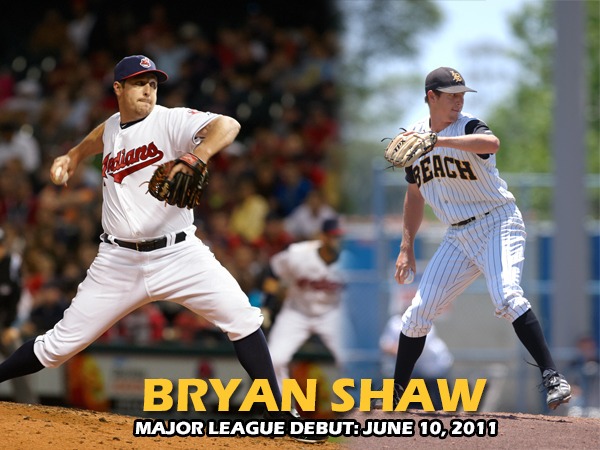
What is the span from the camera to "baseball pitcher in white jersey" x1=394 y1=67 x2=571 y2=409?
184 inches

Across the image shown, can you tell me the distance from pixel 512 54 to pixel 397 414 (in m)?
25.5

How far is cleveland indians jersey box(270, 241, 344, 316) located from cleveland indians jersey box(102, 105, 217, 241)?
12.1 feet

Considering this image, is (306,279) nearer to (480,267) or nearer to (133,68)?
(480,267)

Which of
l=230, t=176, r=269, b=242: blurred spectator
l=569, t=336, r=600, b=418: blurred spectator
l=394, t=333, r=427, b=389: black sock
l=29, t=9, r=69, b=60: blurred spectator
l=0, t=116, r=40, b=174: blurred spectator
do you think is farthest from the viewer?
l=29, t=9, r=69, b=60: blurred spectator

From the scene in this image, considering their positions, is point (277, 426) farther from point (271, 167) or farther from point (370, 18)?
point (370, 18)

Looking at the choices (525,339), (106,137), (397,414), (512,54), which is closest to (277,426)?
(397,414)

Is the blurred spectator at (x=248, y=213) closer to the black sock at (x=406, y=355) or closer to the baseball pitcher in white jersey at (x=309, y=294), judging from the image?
the baseball pitcher in white jersey at (x=309, y=294)

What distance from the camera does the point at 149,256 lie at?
454cm

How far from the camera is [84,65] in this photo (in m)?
12.6

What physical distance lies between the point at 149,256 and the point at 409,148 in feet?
4.10

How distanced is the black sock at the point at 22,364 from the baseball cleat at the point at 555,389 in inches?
91.7

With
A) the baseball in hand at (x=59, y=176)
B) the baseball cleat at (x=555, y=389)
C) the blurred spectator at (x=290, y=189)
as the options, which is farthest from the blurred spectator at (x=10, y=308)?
the baseball cleat at (x=555, y=389)

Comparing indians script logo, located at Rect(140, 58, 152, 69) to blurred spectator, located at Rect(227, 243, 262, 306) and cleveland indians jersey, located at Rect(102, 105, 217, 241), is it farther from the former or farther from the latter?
blurred spectator, located at Rect(227, 243, 262, 306)

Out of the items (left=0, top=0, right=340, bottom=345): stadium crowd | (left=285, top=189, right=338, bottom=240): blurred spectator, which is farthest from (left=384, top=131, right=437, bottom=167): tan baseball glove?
(left=285, top=189, right=338, bottom=240): blurred spectator
